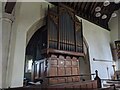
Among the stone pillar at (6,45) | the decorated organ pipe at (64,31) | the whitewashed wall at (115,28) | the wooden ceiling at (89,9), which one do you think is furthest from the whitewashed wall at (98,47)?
the stone pillar at (6,45)

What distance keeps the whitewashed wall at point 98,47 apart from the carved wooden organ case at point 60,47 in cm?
136

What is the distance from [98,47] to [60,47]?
334 centimetres

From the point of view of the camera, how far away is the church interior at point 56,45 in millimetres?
3680

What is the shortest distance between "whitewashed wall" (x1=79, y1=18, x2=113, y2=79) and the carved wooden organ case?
136 centimetres

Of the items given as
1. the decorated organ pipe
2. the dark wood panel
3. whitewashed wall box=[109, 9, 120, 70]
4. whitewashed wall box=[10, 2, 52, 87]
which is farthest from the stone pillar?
whitewashed wall box=[109, 9, 120, 70]

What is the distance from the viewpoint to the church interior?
12.1ft

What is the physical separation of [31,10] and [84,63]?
3.88 m

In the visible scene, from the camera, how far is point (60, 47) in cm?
504

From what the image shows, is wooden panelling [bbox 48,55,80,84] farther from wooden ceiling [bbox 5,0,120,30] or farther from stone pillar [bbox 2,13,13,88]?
wooden ceiling [bbox 5,0,120,30]

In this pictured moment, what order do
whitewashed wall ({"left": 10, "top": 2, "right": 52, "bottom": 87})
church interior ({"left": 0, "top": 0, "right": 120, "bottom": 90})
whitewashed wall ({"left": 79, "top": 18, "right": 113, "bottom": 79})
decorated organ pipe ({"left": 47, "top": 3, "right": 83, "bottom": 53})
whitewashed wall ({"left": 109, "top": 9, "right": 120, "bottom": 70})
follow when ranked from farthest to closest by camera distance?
1. whitewashed wall ({"left": 109, "top": 9, "right": 120, "bottom": 70})
2. whitewashed wall ({"left": 79, "top": 18, "right": 113, "bottom": 79})
3. decorated organ pipe ({"left": 47, "top": 3, "right": 83, "bottom": 53})
4. whitewashed wall ({"left": 10, "top": 2, "right": 52, "bottom": 87})
5. church interior ({"left": 0, "top": 0, "right": 120, "bottom": 90})

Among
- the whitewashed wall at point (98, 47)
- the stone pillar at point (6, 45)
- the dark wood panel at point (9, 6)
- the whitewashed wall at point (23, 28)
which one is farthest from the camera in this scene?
the whitewashed wall at point (98, 47)

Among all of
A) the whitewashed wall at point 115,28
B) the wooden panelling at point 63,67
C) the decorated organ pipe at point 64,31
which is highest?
the whitewashed wall at point 115,28

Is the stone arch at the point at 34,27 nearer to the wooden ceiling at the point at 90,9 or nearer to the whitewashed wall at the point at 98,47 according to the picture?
the wooden ceiling at the point at 90,9

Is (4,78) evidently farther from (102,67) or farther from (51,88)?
(102,67)
